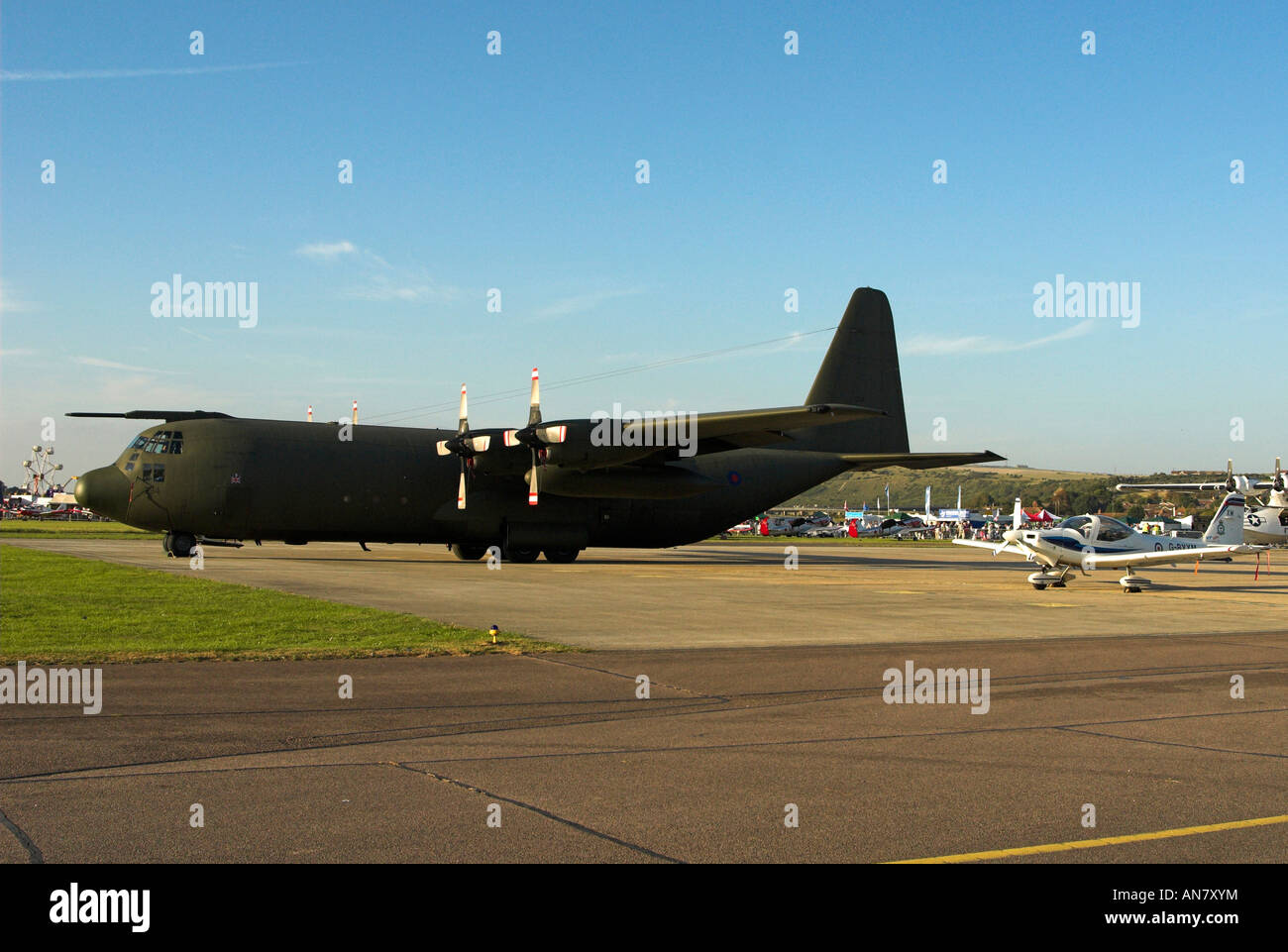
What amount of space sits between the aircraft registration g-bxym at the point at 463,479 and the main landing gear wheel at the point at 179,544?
53mm

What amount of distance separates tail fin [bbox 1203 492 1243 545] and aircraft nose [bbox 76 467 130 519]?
32.1 metres

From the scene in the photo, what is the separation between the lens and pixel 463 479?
34000 millimetres

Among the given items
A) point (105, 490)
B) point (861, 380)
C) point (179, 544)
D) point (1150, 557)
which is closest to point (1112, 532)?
point (1150, 557)

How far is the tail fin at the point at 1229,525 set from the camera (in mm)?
30969

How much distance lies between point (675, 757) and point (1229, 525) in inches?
1127

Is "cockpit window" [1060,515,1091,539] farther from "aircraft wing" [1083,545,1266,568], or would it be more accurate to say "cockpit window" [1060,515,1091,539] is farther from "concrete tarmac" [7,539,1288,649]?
"concrete tarmac" [7,539,1288,649]

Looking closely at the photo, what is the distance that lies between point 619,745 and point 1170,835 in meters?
4.15

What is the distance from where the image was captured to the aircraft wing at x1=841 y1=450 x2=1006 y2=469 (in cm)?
3328

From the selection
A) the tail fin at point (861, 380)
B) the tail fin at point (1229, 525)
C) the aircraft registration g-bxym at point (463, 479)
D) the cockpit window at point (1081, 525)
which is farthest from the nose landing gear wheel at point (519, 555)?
the tail fin at point (1229, 525)

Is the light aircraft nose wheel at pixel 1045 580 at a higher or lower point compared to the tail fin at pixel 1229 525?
lower

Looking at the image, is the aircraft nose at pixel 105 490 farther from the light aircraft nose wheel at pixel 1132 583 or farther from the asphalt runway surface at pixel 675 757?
the light aircraft nose wheel at pixel 1132 583
